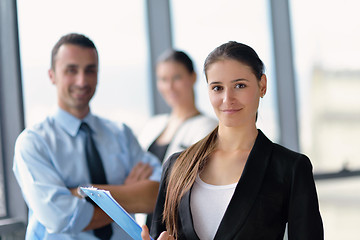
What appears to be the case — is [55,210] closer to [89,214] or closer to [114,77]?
[89,214]

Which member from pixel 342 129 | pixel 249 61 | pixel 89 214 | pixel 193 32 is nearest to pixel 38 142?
pixel 89 214

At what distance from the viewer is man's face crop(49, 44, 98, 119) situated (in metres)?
2.02

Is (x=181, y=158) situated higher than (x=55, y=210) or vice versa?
(x=181, y=158)

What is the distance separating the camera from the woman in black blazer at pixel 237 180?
1344mm

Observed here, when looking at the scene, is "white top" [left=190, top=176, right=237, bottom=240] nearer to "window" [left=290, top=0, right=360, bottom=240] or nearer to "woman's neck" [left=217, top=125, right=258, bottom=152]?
"woman's neck" [left=217, top=125, right=258, bottom=152]

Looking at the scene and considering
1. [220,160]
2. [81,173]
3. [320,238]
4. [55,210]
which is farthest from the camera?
[81,173]

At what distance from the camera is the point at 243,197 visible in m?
1.36

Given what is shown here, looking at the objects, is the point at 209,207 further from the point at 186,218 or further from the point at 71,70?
the point at 71,70

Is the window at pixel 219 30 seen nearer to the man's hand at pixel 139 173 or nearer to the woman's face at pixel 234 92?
the man's hand at pixel 139 173

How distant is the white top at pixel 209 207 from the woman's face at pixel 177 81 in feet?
4.78

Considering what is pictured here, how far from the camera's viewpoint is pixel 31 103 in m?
3.10

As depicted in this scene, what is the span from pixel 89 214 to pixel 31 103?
1418mm

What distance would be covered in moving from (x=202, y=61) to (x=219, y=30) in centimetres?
29

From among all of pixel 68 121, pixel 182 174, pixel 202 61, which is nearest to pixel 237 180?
pixel 182 174
